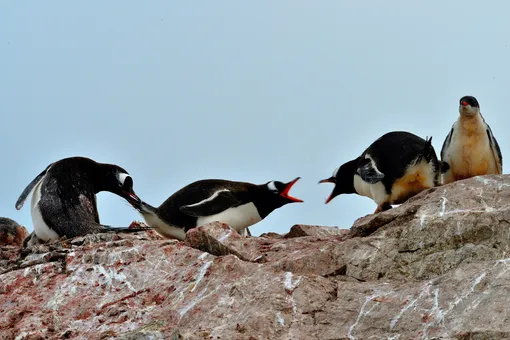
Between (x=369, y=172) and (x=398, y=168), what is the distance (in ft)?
1.30

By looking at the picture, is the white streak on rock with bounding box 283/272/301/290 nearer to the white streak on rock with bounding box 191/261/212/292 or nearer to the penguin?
the white streak on rock with bounding box 191/261/212/292

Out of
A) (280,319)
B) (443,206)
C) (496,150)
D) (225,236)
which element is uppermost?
(496,150)

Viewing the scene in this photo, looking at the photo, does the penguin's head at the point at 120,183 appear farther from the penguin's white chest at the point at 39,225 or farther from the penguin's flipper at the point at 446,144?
the penguin's flipper at the point at 446,144

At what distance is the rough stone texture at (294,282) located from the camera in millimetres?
7340

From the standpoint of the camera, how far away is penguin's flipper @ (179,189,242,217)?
12.0 meters

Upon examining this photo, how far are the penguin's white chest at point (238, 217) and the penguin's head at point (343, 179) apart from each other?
1.29 m

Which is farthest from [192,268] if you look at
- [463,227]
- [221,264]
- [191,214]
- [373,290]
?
[191,214]

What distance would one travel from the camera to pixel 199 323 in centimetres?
775

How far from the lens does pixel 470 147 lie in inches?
481

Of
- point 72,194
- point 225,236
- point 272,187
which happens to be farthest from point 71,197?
point 225,236

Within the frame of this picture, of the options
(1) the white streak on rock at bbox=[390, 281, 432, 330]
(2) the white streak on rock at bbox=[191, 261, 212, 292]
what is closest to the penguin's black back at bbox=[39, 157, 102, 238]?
(2) the white streak on rock at bbox=[191, 261, 212, 292]

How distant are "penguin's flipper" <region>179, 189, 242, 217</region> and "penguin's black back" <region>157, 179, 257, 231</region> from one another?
2.6 inches

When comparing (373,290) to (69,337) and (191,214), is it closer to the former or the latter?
(69,337)

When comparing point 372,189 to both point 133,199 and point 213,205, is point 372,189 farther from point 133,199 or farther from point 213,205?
point 133,199
